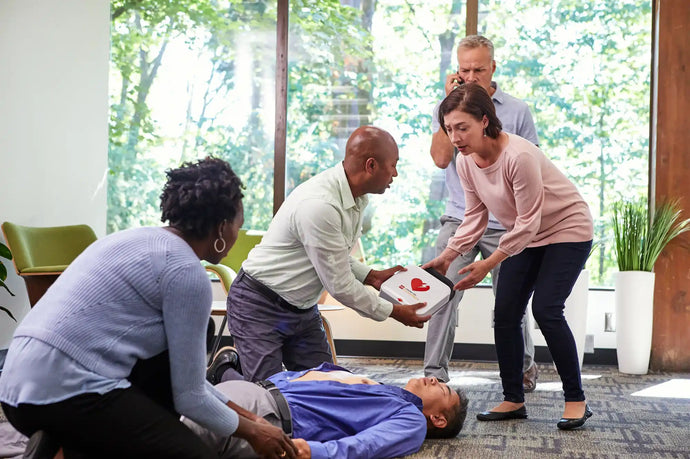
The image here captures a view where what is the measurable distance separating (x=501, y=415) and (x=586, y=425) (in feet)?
1.10

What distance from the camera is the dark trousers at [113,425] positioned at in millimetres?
1565

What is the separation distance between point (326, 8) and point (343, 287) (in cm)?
357

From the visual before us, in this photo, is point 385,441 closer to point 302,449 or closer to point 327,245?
point 302,449

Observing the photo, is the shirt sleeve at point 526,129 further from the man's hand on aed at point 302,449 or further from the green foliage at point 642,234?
the man's hand on aed at point 302,449

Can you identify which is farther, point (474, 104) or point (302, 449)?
point (474, 104)

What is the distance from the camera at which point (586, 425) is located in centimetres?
308

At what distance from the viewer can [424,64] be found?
554 cm

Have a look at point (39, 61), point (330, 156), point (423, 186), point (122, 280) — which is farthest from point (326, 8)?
point (122, 280)

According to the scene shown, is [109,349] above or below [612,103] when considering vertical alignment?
below

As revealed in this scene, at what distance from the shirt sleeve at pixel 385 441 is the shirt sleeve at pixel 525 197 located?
80cm

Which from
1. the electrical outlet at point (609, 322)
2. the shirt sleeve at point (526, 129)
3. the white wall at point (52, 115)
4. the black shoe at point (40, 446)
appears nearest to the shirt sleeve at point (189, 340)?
the black shoe at point (40, 446)

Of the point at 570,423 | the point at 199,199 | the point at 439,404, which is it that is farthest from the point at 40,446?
the point at 570,423

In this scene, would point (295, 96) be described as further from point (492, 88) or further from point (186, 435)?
point (186, 435)

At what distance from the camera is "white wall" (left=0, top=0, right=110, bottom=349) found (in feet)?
15.5
